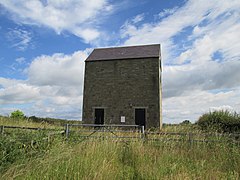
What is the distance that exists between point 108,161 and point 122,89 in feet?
49.6

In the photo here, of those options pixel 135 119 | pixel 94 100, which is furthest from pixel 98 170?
pixel 94 100

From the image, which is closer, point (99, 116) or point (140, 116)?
point (140, 116)

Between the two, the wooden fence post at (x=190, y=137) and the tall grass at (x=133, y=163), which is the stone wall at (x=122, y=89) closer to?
the wooden fence post at (x=190, y=137)

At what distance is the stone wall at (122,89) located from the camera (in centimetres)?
1898

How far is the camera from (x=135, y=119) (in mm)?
19031

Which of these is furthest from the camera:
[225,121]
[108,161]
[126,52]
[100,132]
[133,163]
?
[126,52]

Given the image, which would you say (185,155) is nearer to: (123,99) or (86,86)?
(123,99)

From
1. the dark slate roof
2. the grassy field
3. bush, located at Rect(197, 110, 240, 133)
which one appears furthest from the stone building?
the grassy field

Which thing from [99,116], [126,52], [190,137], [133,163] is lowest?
[133,163]

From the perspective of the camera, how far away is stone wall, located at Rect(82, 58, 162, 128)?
19.0 meters

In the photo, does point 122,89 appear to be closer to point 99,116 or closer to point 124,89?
point 124,89

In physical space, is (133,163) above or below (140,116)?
below

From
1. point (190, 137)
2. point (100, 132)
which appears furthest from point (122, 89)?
point (190, 137)

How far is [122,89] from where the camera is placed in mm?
19969
